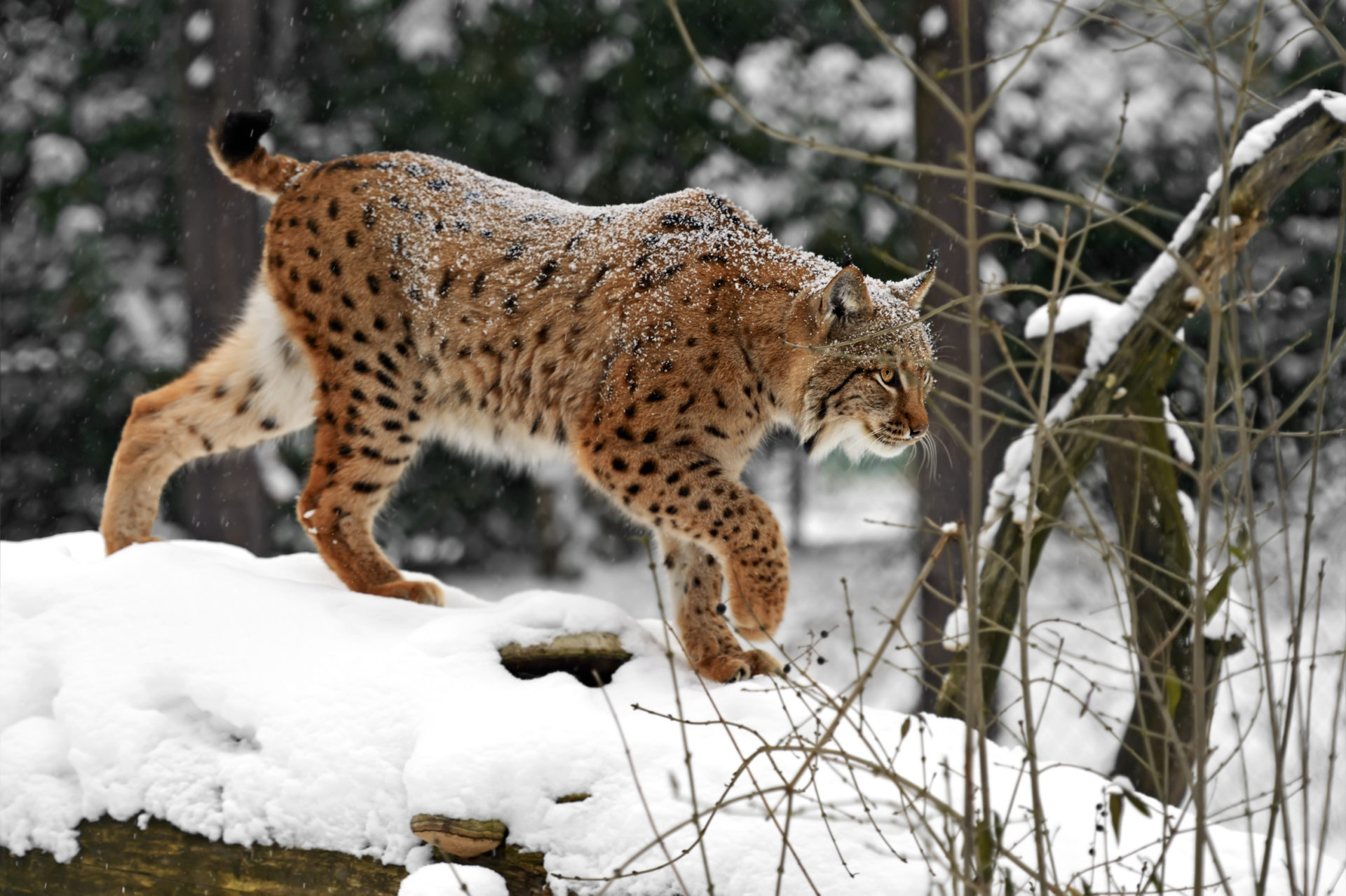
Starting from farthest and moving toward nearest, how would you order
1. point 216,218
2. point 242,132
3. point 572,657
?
point 216,218 < point 242,132 < point 572,657

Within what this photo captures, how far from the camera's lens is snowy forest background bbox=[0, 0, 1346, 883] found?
8977 millimetres

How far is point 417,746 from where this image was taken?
3.30 metres

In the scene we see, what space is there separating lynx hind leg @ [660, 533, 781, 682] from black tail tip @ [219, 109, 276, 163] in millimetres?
2130

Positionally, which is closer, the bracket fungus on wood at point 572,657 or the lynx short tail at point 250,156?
the bracket fungus on wood at point 572,657

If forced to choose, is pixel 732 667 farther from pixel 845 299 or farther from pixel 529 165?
pixel 529 165

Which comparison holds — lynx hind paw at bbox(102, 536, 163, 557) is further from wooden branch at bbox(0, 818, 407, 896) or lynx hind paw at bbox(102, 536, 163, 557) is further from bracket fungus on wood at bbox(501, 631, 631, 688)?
bracket fungus on wood at bbox(501, 631, 631, 688)

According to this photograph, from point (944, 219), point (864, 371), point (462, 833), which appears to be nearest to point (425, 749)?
point (462, 833)

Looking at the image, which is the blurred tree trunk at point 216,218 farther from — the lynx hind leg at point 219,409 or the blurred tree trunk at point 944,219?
the blurred tree trunk at point 944,219

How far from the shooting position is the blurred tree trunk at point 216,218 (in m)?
8.79

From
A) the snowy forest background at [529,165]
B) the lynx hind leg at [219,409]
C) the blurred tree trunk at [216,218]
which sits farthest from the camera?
the snowy forest background at [529,165]

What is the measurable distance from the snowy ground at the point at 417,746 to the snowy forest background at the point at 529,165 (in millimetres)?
5013

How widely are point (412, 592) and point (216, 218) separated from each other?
5391mm

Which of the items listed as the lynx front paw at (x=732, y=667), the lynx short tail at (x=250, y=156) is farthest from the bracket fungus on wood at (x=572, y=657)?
the lynx short tail at (x=250, y=156)

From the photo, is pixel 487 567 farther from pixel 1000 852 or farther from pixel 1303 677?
pixel 1000 852
